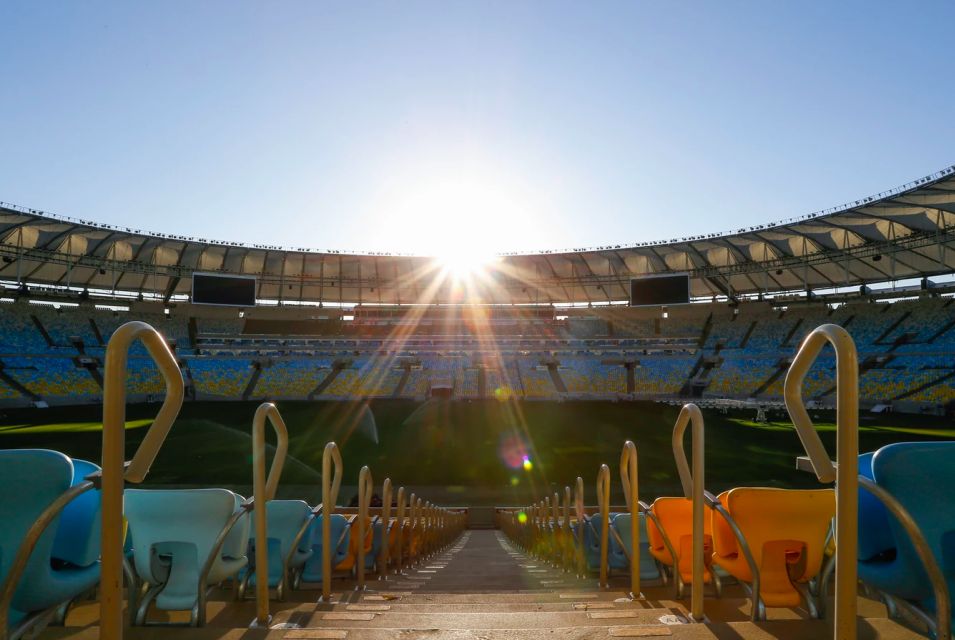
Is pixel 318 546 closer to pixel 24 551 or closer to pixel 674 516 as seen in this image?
pixel 674 516

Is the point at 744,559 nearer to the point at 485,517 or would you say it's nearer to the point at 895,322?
the point at 485,517

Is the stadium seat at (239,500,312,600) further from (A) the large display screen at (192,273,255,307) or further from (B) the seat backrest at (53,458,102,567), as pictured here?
(A) the large display screen at (192,273,255,307)

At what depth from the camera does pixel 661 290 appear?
4475 centimetres

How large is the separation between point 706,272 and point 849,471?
47796mm

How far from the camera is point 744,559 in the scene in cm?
312

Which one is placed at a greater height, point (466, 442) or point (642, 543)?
point (642, 543)

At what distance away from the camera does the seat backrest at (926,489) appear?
7.38 feet

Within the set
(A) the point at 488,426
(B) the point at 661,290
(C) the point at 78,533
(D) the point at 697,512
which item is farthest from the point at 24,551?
(B) the point at 661,290

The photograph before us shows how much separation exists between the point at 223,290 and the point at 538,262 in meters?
25.5

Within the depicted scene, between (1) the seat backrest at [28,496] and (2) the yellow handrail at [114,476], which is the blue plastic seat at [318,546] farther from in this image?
(2) the yellow handrail at [114,476]

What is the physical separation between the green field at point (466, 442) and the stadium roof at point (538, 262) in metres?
11.4

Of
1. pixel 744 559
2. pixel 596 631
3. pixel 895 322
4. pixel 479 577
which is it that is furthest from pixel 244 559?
pixel 895 322

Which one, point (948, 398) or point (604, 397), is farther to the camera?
point (604, 397)

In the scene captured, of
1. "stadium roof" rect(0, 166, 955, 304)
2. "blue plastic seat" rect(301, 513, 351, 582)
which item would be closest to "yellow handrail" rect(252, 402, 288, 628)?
"blue plastic seat" rect(301, 513, 351, 582)
